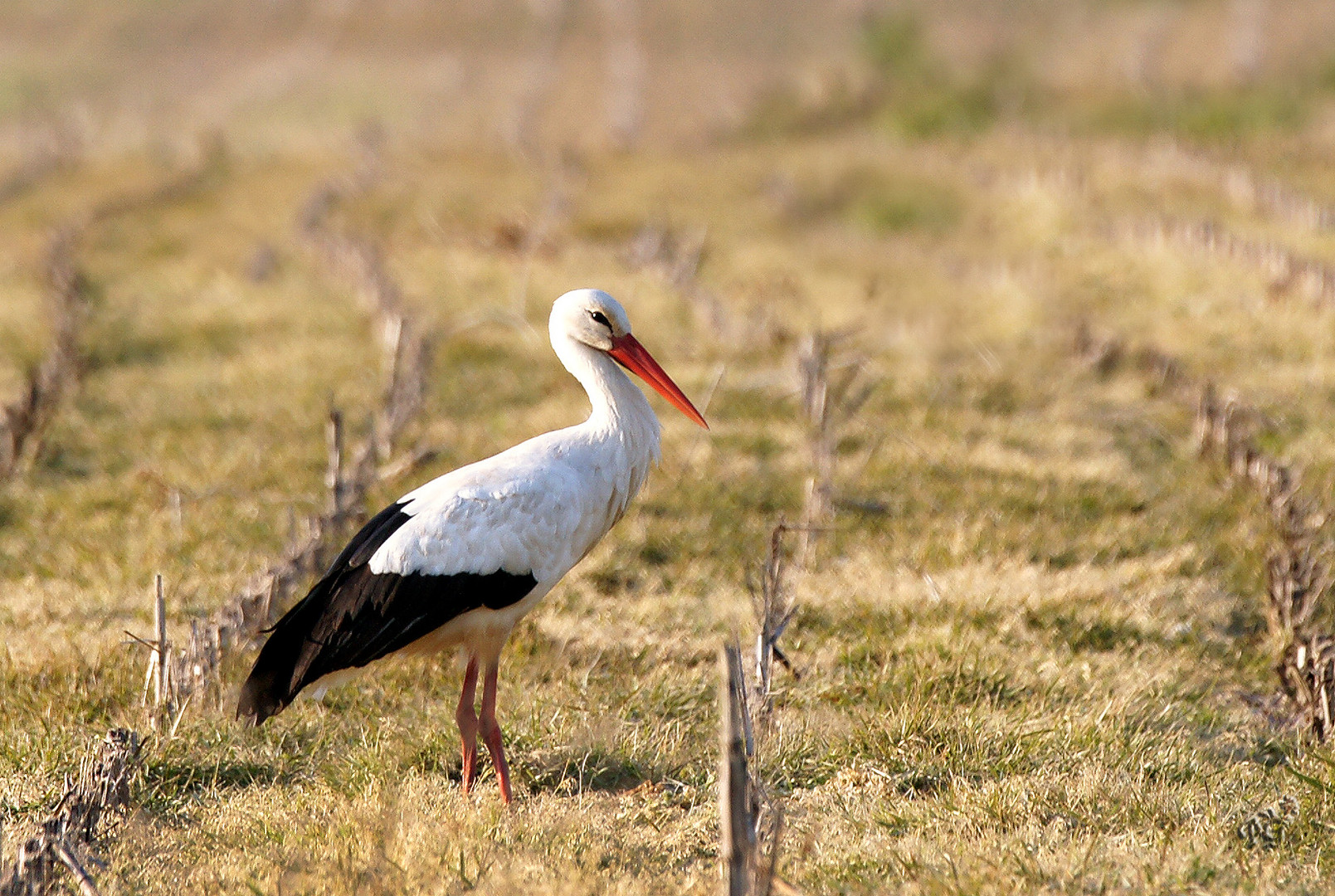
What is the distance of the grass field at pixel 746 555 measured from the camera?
3.33m

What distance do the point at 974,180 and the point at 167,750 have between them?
669 inches

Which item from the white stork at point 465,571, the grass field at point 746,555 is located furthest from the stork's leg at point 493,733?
the grass field at point 746,555

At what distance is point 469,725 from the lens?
3.84 m

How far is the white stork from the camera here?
12.1 feet

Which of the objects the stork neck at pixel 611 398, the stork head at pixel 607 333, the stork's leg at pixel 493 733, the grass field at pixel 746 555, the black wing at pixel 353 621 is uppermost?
the stork head at pixel 607 333

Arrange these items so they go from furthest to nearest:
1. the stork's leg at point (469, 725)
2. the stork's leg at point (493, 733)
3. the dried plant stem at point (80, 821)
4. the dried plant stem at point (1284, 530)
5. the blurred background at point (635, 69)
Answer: the blurred background at point (635, 69) < the dried plant stem at point (1284, 530) < the stork's leg at point (469, 725) < the stork's leg at point (493, 733) < the dried plant stem at point (80, 821)

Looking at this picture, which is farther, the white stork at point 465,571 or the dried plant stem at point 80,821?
the white stork at point 465,571

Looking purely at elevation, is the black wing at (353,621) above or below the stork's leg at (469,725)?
above

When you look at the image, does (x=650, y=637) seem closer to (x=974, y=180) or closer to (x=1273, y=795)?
(x=1273, y=795)

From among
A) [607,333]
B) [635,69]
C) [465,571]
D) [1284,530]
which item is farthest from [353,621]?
[635,69]

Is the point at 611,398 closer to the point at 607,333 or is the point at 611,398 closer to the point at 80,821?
the point at 607,333

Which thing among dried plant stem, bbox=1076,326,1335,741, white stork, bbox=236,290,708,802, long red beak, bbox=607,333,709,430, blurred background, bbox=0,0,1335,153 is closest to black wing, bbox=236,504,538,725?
white stork, bbox=236,290,708,802

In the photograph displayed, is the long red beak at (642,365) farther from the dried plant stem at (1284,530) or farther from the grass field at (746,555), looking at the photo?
the dried plant stem at (1284,530)

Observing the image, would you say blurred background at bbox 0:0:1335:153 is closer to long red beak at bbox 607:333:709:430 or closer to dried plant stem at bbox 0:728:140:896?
long red beak at bbox 607:333:709:430
